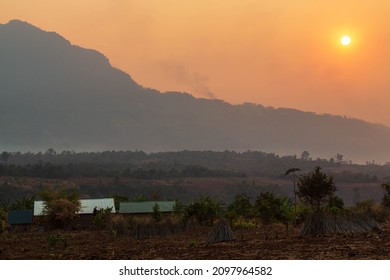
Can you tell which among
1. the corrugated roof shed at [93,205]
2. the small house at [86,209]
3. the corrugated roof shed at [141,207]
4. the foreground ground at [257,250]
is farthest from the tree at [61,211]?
the foreground ground at [257,250]

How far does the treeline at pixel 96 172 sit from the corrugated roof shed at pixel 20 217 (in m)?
Answer: 78.5

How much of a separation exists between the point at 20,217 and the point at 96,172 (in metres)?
90.8

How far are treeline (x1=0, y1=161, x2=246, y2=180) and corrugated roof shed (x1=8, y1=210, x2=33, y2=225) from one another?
7846 cm

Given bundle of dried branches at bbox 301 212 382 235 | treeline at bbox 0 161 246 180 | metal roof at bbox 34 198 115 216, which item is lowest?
bundle of dried branches at bbox 301 212 382 235

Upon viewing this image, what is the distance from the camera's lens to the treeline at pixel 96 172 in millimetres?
135625

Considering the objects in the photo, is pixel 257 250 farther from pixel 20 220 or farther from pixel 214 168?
pixel 214 168

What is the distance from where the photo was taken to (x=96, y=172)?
478 ft

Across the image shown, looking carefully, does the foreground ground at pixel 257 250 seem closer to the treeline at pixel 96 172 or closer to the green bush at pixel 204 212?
the green bush at pixel 204 212

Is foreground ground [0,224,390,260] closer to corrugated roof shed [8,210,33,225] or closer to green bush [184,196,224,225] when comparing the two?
green bush [184,196,224,225]

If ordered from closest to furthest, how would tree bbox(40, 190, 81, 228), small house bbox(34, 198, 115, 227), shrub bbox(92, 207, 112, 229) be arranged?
shrub bbox(92, 207, 112, 229)
tree bbox(40, 190, 81, 228)
small house bbox(34, 198, 115, 227)

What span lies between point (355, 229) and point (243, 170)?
463 feet

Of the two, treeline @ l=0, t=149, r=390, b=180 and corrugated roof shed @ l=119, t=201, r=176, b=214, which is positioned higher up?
treeline @ l=0, t=149, r=390, b=180

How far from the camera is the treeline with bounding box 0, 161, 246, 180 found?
136 metres

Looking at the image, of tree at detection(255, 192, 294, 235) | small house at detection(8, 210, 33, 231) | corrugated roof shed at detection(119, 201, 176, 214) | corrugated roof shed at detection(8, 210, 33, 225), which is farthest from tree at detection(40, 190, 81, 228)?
tree at detection(255, 192, 294, 235)
